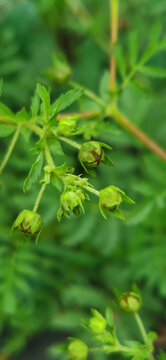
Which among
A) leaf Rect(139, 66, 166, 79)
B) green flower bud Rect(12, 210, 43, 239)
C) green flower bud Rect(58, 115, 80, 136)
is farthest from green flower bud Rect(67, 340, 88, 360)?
leaf Rect(139, 66, 166, 79)

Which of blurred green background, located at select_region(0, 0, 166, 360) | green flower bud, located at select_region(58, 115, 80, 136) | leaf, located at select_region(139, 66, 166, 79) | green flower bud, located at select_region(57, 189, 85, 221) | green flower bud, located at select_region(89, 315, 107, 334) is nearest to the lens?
green flower bud, located at select_region(57, 189, 85, 221)

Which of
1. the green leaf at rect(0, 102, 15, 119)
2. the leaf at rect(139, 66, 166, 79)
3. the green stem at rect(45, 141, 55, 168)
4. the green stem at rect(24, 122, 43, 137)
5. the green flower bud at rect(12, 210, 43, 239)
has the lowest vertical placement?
the green flower bud at rect(12, 210, 43, 239)

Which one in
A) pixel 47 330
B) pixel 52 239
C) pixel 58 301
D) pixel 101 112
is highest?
pixel 101 112

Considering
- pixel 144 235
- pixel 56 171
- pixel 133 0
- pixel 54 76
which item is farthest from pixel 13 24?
pixel 56 171

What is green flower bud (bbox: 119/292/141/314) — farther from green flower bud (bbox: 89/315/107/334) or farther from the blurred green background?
the blurred green background

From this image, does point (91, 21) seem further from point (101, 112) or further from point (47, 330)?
point (47, 330)

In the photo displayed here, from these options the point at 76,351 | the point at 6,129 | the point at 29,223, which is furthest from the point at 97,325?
the point at 6,129

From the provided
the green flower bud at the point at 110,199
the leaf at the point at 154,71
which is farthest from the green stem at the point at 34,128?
the leaf at the point at 154,71
